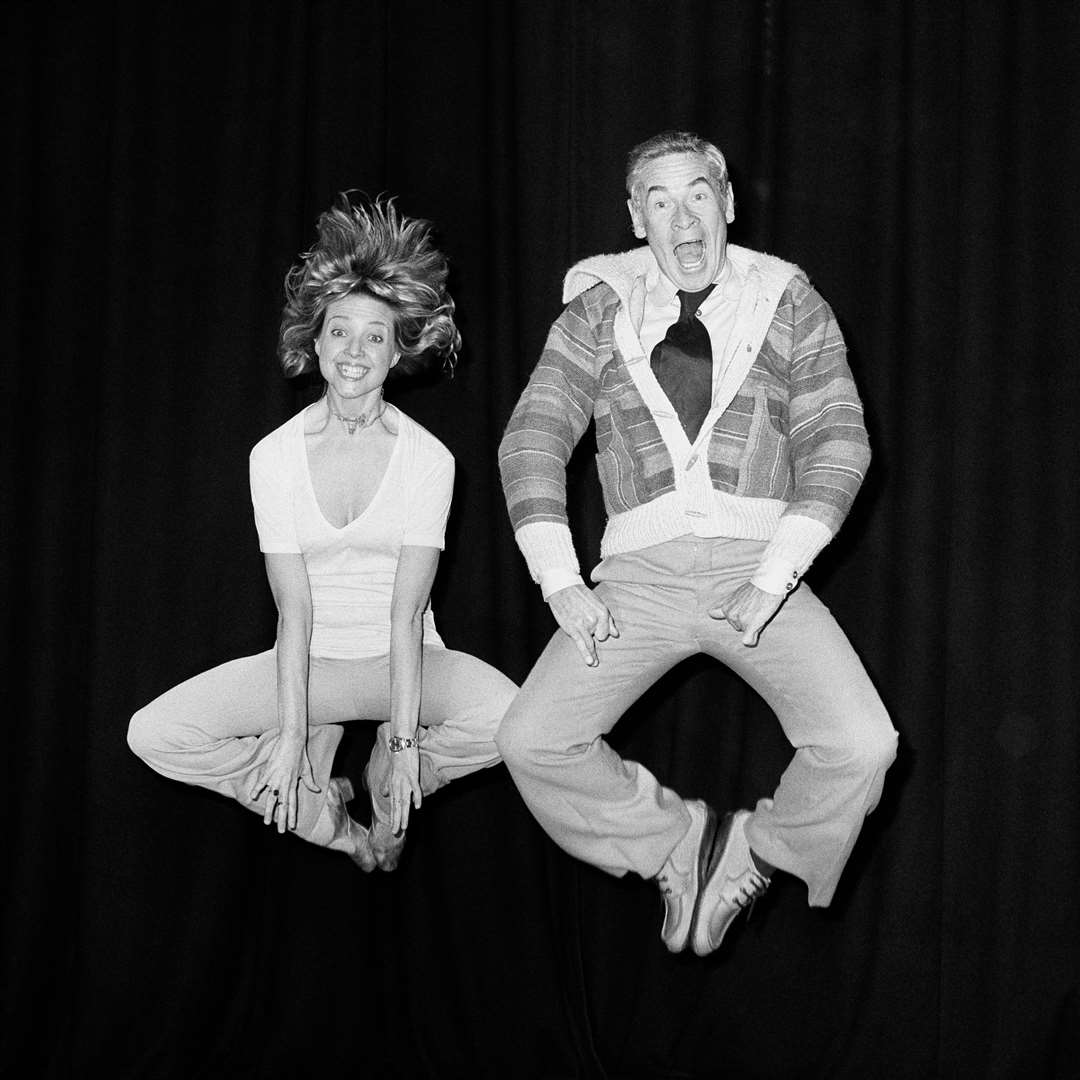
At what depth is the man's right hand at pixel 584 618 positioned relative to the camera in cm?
280

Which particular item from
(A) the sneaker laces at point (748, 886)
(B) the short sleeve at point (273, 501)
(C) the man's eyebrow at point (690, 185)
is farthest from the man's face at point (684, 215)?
(A) the sneaker laces at point (748, 886)

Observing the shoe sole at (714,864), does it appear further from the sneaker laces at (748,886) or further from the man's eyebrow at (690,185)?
the man's eyebrow at (690,185)

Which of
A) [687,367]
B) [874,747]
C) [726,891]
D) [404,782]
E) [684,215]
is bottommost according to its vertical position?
[726,891]

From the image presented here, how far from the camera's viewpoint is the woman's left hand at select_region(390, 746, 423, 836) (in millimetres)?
2984

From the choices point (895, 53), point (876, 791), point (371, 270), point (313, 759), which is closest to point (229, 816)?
point (313, 759)

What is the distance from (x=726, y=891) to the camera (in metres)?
2.89

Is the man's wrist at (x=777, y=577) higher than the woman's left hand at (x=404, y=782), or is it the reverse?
the man's wrist at (x=777, y=577)

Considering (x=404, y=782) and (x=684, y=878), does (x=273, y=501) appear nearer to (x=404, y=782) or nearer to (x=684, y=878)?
(x=404, y=782)

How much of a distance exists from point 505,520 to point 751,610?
1053 millimetres

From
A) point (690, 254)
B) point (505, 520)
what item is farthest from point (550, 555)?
point (505, 520)

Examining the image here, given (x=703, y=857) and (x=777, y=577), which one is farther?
(x=703, y=857)

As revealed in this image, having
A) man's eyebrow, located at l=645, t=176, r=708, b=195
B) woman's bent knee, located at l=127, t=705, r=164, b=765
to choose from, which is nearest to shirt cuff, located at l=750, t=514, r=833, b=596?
man's eyebrow, located at l=645, t=176, r=708, b=195

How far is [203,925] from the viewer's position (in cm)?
366

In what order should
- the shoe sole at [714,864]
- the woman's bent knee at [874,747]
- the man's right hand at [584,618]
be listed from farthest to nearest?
the shoe sole at [714,864] → the man's right hand at [584,618] → the woman's bent knee at [874,747]
